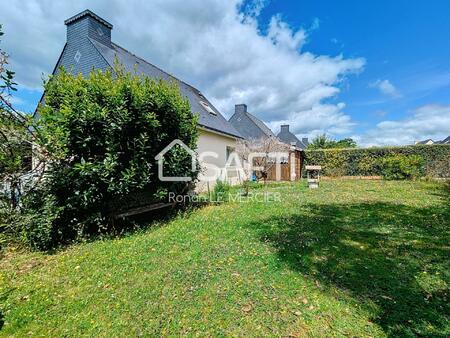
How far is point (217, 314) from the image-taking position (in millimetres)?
2719

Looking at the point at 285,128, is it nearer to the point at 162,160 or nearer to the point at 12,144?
the point at 162,160

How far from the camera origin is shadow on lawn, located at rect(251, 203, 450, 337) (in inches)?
105

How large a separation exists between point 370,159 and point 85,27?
1939 cm

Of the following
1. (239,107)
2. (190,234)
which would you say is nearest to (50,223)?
(190,234)

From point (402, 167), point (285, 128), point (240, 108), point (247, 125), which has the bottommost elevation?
point (402, 167)

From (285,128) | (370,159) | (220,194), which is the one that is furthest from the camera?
(285,128)

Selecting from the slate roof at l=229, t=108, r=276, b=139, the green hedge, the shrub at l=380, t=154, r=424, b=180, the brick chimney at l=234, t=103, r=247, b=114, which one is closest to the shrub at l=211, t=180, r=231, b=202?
the green hedge

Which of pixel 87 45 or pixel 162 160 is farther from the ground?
pixel 87 45

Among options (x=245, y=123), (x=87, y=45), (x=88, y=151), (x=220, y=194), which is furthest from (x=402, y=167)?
(x=87, y=45)

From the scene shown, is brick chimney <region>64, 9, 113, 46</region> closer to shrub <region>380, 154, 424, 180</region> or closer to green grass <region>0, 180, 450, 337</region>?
green grass <region>0, 180, 450, 337</region>

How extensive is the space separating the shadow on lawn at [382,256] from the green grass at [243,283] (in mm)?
18

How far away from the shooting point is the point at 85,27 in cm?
1054

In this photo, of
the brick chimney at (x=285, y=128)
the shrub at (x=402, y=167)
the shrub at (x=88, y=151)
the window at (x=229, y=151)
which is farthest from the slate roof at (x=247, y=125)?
the shrub at (x=88, y=151)

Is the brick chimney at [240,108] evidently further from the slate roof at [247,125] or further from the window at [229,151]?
the window at [229,151]
